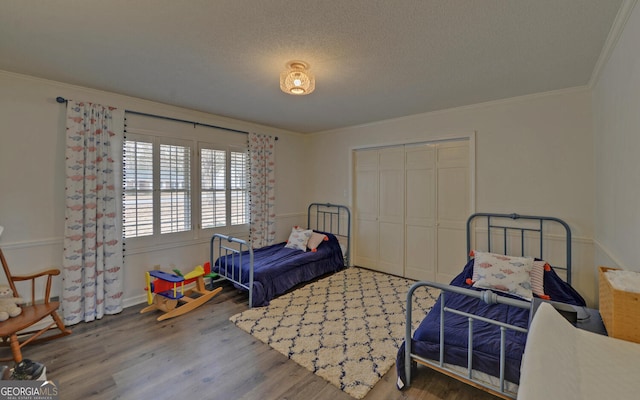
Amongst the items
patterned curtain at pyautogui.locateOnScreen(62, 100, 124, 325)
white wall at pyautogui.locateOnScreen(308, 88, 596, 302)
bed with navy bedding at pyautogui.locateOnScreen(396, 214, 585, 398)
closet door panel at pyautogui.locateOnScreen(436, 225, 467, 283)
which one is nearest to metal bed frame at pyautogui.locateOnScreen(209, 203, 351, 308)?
patterned curtain at pyautogui.locateOnScreen(62, 100, 124, 325)

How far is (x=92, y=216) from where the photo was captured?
2.81 m

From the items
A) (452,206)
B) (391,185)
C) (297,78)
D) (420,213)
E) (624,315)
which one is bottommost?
(624,315)

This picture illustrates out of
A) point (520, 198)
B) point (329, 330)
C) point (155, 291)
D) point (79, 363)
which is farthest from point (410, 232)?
point (79, 363)

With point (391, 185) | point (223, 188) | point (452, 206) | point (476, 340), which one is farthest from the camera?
point (391, 185)

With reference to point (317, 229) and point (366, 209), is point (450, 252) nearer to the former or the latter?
point (366, 209)

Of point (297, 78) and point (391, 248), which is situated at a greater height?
point (297, 78)

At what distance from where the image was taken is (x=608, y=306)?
1.16 m

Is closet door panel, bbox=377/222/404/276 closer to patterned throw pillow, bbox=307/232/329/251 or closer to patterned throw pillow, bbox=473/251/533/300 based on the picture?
patterned throw pillow, bbox=307/232/329/251

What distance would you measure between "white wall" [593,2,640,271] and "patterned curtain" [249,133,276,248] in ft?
12.9

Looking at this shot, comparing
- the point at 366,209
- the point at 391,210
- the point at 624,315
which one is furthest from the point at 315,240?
the point at 624,315

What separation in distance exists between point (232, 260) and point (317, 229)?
6.38 feet

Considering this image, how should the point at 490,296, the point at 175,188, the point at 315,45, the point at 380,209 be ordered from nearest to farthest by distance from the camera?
1. the point at 490,296
2. the point at 315,45
3. the point at 175,188
4. the point at 380,209

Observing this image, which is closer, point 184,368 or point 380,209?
point 184,368

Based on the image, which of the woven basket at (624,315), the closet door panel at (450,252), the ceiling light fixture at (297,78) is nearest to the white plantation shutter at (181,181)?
the ceiling light fixture at (297,78)
